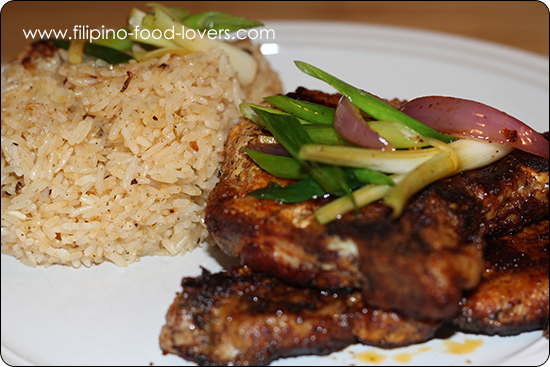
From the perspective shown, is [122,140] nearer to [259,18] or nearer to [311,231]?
[311,231]

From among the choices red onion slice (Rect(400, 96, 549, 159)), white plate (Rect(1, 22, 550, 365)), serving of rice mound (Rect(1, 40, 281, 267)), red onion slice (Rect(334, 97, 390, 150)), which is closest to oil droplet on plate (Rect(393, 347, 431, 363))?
white plate (Rect(1, 22, 550, 365))

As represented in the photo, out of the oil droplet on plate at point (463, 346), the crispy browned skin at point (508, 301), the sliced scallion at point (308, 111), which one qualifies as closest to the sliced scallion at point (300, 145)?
the sliced scallion at point (308, 111)

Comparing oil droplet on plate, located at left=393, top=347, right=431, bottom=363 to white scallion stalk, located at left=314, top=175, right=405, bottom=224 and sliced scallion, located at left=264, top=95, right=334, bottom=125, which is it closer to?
white scallion stalk, located at left=314, top=175, right=405, bottom=224

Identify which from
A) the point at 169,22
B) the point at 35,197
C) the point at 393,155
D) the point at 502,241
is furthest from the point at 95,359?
the point at 169,22

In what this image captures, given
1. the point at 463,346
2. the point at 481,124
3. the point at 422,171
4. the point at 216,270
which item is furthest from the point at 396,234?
the point at 216,270

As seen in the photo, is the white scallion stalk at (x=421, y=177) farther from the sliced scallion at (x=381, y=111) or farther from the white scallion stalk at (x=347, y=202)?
the sliced scallion at (x=381, y=111)

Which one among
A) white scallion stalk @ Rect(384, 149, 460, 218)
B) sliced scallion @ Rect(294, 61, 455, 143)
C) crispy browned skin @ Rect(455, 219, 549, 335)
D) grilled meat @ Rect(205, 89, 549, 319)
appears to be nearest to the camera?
grilled meat @ Rect(205, 89, 549, 319)

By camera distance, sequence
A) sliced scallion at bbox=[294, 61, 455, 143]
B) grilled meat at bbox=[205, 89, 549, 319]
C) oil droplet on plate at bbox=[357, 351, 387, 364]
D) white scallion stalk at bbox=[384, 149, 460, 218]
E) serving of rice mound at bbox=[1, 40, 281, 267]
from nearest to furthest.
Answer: grilled meat at bbox=[205, 89, 549, 319] → white scallion stalk at bbox=[384, 149, 460, 218] → oil droplet on plate at bbox=[357, 351, 387, 364] → sliced scallion at bbox=[294, 61, 455, 143] → serving of rice mound at bbox=[1, 40, 281, 267]
